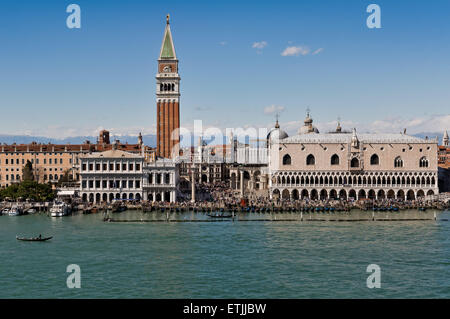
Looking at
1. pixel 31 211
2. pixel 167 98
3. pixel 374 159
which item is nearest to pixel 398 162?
pixel 374 159

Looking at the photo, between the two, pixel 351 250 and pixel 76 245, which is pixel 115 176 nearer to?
pixel 76 245

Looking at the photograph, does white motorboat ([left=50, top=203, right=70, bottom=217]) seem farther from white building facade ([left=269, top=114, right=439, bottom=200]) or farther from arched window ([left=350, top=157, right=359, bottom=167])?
arched window ([left=350, top=157, right=359, bottom=167])

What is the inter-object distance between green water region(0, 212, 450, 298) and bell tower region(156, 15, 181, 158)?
33.0 metres

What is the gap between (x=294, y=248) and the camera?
3206 cm

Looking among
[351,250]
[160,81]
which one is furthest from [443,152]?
[351,250]

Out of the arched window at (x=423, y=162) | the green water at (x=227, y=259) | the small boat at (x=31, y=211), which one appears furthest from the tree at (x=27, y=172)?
the arched window at (x=423, y=162)

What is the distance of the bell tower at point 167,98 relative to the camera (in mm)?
74062

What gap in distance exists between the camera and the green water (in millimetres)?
23531

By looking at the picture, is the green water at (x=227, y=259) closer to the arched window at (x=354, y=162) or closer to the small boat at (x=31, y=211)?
the small boat at (x=31, y=211)

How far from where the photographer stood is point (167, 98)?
7438 cm

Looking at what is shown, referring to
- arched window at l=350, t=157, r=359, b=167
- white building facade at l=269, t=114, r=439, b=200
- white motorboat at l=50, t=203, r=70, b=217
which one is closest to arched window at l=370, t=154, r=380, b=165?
white building facade at l=269, t=114, r=439, b=200

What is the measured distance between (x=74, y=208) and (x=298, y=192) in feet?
74.6

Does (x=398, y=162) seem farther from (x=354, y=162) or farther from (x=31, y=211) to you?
(x=31, y=211)

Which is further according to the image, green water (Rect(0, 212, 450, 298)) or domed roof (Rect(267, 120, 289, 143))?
domed roof (Rect(267, 120, 289, 143))
